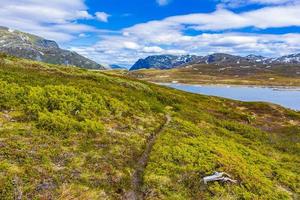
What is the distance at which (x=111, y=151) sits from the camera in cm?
2548

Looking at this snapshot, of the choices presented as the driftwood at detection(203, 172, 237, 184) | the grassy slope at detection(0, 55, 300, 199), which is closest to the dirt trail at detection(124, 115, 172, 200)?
the grassy slope at detection(0, 55, 300, 199)

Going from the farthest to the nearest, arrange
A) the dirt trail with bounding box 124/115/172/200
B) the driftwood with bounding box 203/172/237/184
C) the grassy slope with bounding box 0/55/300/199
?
the driftwood with bounding box 203/172/237/184
the dirt trail with bounding box 124/115/172/200
the grassy slope with bounding box 0/55/300/199

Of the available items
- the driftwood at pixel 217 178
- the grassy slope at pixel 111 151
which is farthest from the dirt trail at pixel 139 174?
the driftwood at pixel 217 178

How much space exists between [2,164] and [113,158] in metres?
7.87

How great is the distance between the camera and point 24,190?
17.8 m

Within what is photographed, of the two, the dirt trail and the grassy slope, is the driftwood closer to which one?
the grassy slope

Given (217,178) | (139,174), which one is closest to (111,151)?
(139,174)

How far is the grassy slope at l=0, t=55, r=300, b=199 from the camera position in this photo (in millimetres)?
20141

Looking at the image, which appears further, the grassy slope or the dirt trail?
the dirt trail

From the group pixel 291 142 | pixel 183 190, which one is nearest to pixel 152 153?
pixel 183 190

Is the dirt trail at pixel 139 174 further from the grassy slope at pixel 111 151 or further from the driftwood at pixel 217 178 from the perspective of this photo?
the driftwood at pixel 217 178

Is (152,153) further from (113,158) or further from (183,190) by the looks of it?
(183,190)

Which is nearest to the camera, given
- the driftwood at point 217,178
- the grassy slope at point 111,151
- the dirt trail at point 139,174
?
the grassy slope at point 111,151

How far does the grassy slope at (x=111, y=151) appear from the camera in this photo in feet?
66.1
